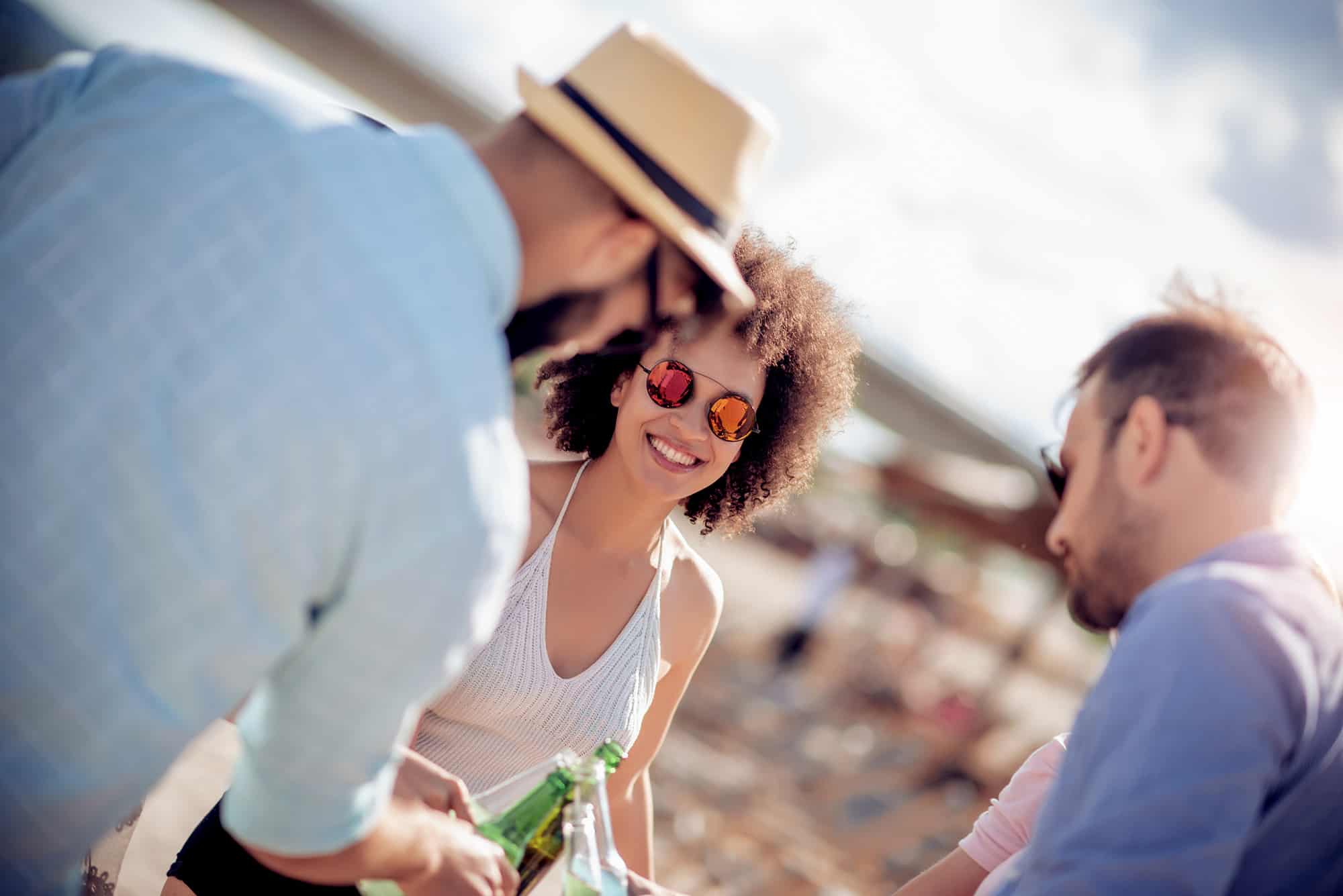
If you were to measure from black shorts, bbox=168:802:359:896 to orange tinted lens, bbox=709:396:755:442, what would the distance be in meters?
1.40

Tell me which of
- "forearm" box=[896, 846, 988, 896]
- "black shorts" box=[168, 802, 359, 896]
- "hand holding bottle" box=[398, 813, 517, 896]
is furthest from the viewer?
"forearm" box=[896, 846, 988, 896]

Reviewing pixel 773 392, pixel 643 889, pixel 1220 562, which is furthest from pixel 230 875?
pixel 1220 562

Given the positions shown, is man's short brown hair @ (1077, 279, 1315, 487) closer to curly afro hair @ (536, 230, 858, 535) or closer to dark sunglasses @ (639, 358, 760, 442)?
dark sunglasses @ (639, 358, 760, 442)

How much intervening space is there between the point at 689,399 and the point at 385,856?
153 cm

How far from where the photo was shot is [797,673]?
8219 mm

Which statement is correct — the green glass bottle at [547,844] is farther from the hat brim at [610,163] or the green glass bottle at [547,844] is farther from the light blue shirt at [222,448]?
the hat brim at [610,163]

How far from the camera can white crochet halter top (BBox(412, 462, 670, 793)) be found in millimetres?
2436

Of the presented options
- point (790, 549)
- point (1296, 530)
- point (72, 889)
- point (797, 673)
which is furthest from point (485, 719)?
point (790, 549)

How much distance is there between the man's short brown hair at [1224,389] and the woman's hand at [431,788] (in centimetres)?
130

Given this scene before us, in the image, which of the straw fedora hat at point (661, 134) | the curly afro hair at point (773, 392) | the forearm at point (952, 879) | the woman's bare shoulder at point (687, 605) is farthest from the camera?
the curly afro hair at point (773, 392)

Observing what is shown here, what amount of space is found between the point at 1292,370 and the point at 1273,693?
621mm

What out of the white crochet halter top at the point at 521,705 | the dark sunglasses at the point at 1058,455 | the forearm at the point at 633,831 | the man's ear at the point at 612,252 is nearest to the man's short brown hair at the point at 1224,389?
the dark sunglasses at the point at 1058,455

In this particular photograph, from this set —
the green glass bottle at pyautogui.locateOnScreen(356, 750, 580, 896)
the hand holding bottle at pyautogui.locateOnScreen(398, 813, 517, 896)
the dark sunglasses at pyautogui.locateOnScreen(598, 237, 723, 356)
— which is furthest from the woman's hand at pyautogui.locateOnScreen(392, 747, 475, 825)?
the dark sunglasses at pyautogui.locateOnScreen(598, 237, 723, 356)

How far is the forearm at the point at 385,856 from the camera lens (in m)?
1.41
